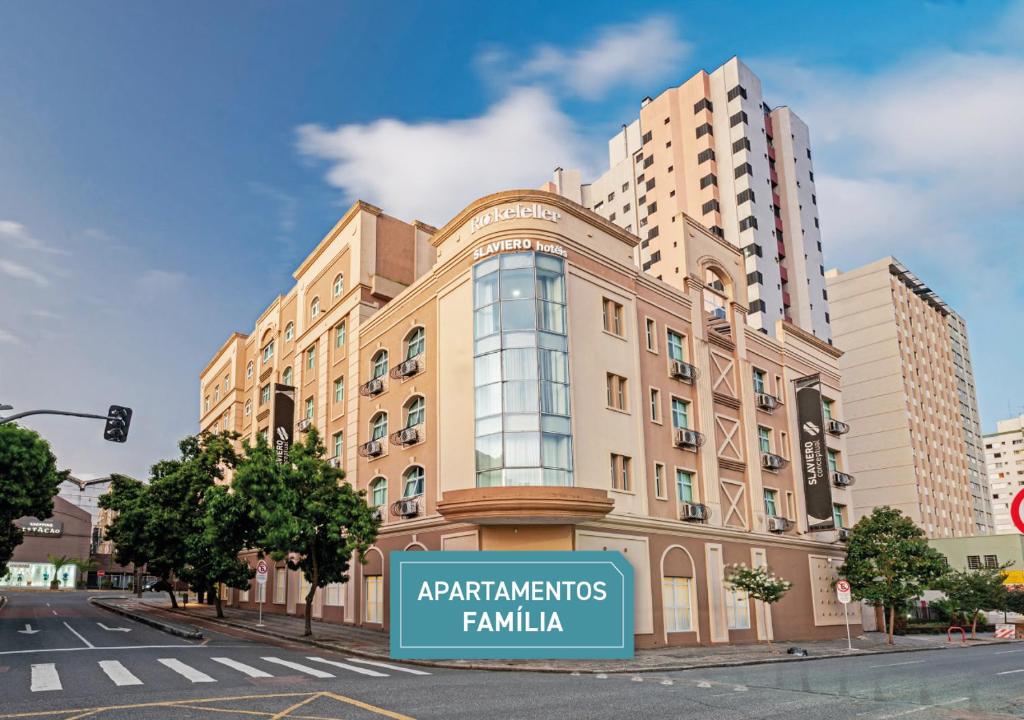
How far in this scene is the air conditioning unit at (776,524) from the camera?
38.8 m

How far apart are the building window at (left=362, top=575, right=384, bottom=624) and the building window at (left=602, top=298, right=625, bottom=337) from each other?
50.4 ft

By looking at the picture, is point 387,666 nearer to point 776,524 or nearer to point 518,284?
point 518,284

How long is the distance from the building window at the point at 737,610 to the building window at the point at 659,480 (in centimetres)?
570

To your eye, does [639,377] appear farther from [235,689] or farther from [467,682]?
[235,689]

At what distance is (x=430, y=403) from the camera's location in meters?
33.5

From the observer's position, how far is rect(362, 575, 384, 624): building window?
35.3 meters

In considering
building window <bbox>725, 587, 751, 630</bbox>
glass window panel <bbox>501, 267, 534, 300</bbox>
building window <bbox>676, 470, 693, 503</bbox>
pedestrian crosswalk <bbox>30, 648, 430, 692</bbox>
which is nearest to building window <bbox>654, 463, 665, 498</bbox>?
building window <bbox>676, 470, 693, 503</bbox>

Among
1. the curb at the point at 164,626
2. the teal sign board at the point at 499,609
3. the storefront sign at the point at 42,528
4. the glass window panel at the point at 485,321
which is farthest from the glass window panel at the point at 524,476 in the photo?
the storefront sign at the point at 42,528

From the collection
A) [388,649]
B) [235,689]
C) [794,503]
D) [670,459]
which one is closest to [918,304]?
[794,503]

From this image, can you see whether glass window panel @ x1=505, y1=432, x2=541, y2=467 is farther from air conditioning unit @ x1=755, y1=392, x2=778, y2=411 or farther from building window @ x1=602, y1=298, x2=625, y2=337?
air conditioning unit @ x1=755, y1=392, x2=778, y2=411

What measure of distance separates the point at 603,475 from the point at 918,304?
89777 millimetres

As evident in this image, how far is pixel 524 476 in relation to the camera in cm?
2853

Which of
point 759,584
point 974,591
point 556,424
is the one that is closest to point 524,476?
point 556,424

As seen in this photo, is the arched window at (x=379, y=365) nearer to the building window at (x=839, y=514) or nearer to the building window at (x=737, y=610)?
the building window at (x=737, y=610)
